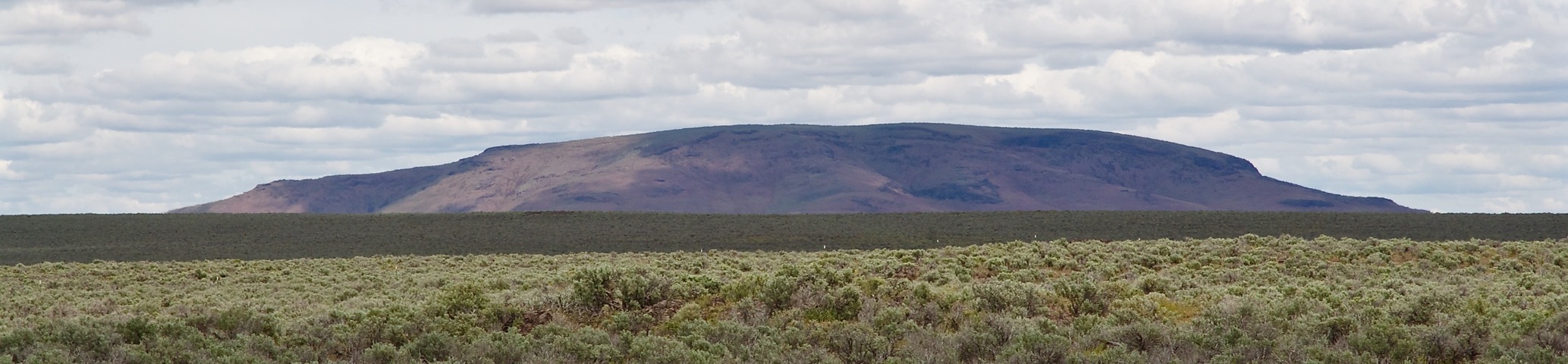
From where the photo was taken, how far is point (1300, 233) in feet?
169

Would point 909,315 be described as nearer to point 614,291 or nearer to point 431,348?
point 614,291

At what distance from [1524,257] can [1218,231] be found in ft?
88.4

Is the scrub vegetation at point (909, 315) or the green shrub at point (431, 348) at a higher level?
the scrub vegetation at point (909, 315)

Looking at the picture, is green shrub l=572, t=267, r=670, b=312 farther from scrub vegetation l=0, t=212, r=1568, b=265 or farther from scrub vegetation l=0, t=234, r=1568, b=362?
scrub vegetation l=0, t=212, r=1568, b=265

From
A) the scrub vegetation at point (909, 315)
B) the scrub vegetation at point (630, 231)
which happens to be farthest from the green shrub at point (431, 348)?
the scrub vegetation at point (630, 231)

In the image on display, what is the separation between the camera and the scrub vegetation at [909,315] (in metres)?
15.0

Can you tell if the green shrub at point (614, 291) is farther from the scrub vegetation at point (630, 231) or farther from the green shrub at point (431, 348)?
the scrub vegetation at point (630, 231)

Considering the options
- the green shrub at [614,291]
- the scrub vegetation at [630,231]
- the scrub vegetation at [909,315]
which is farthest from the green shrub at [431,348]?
the scrub vegetation at [630,231]

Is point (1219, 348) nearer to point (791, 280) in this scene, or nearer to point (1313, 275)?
point (791, 280)

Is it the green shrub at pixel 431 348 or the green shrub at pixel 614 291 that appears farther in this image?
the green shrub at pixel 614 291

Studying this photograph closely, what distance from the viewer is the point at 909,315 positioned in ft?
59.3

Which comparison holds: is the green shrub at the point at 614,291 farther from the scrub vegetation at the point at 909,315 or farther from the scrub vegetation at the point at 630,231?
the scrub vegetation at the point at 630,231

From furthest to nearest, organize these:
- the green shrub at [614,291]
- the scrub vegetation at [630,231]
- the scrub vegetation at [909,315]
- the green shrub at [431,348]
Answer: the scrub vegetation at [630,231] → the green shrub at [614,291] → the green shrub at [431,348] → the scrub vegetation at [909,315]

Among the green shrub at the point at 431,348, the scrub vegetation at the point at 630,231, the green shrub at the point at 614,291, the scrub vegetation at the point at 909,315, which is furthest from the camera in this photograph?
the scrub vegetation at the point at 630,231
